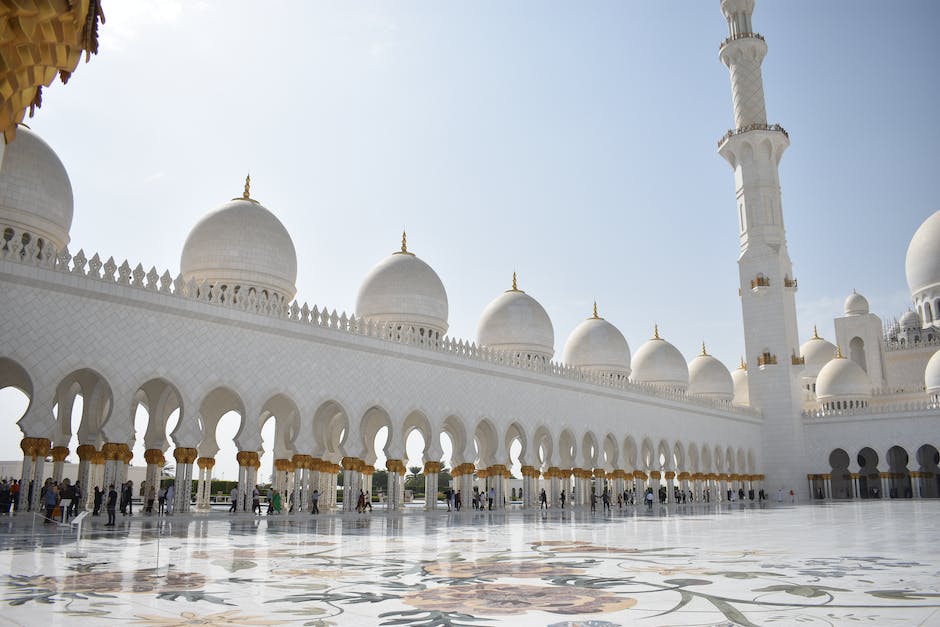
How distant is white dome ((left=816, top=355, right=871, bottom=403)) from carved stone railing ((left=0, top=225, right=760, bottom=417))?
1170 cm

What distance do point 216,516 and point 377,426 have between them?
7337mm

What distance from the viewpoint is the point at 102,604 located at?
12.4ft

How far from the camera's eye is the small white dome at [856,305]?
32719 millimetres

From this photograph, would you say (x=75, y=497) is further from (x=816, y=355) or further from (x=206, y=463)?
(x=816, y=355)

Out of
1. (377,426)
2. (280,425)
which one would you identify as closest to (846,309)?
(377,426)

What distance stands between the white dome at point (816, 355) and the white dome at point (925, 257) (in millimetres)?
4476

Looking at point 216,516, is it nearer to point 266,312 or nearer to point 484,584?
point 266,312

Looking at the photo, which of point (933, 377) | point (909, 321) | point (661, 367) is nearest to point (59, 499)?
point (661, 367)

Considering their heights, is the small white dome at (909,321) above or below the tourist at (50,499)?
above

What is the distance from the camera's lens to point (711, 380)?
31.0 metres

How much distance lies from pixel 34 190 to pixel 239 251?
3938mm

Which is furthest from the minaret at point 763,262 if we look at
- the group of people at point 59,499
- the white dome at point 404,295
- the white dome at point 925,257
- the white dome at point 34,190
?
the group of people at point 59,499

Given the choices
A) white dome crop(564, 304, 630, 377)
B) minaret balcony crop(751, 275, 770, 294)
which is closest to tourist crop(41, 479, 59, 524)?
white dome crop(564, 304, 630, 377)

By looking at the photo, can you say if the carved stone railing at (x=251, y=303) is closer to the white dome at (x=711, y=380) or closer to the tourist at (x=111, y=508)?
the tourist at (x=111, y=508)
